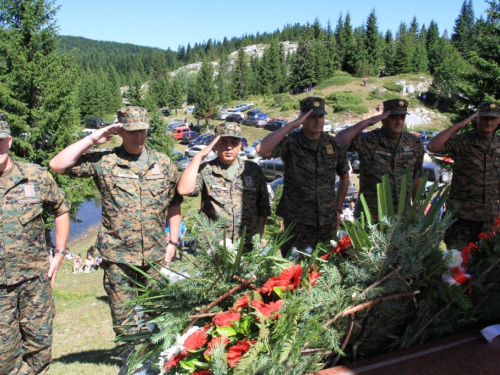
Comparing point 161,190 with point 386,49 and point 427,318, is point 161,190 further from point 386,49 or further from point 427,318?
point 386,49

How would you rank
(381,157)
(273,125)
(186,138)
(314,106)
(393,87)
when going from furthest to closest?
(393,87)
(186,138)
(273,125)
(381,157)
(314,106)

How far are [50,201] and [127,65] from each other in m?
137

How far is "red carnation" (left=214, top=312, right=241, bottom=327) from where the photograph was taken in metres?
1.70

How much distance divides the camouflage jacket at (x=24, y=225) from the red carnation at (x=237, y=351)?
2.27 meters

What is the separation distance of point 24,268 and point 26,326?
445mm

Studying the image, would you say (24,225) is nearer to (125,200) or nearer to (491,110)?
(125,200)

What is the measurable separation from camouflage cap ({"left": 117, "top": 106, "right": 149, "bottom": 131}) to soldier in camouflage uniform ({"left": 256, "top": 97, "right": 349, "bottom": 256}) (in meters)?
1.21

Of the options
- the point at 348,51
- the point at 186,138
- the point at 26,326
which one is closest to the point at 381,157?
the point at 26,326

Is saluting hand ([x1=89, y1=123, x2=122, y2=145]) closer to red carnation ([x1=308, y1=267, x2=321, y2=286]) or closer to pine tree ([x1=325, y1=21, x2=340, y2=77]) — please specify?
red carnation ([x1=308, y1=267, x2=321, y2=286])

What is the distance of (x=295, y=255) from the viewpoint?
2.31m

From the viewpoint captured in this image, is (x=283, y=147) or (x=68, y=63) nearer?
(x=283, y=147)

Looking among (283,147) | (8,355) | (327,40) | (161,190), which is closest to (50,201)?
(161,190)

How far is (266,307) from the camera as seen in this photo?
1672 millimetres

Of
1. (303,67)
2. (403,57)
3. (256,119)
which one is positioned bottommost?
(256,119)
